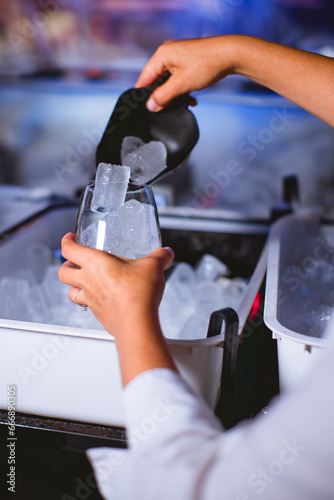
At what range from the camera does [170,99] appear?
1.08 metres

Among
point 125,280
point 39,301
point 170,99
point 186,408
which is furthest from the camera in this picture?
point 39,301

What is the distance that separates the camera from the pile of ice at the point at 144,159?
3.70 ft

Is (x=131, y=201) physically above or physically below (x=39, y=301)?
above

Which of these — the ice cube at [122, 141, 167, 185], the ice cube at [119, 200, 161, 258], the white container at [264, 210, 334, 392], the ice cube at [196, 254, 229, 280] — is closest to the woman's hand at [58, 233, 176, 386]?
the ice cube at [119, 200, 161, 258]

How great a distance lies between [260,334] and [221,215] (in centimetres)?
59

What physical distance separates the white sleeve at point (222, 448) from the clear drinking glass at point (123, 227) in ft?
1.01

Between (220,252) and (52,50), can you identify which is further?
(52,50)

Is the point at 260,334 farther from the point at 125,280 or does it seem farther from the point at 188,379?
the point at 125,280

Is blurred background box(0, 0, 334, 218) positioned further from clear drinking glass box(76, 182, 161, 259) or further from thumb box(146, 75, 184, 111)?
clear drinking glass box(76, 182, 161, 259)

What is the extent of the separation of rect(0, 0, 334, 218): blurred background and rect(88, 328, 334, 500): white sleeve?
2.10 m

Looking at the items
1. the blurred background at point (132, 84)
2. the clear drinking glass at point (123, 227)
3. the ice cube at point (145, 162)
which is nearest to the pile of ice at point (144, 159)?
the ice cube at point (145, 162)

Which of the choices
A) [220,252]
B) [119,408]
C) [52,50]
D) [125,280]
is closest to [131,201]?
[125,280]

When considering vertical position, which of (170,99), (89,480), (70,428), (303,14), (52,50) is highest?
(303,14)

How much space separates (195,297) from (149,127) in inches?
18.1
